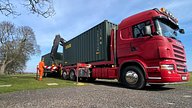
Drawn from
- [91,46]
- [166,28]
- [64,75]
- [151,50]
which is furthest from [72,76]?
[166,28]

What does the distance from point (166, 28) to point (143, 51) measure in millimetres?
1488

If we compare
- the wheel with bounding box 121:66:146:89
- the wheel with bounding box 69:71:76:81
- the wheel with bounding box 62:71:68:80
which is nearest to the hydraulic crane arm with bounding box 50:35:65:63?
the wheel with bounding box 62:71:68:80

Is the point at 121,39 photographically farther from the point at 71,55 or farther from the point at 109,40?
the point at 71,55

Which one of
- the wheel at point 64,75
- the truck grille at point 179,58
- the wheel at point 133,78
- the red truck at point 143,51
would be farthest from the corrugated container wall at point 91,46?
the truck grille at point 179,58

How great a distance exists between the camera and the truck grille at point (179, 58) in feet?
29.4

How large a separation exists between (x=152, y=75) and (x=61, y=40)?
512 inches

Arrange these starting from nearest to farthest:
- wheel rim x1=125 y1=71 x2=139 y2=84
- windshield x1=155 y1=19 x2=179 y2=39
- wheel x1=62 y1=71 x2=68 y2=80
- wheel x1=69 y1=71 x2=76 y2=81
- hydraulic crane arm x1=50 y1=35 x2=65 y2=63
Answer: windshield x1=155 y1=19 x2=179 y2=39, wheel rim x1=125 y1=71 x2=139 y2=84, wheel x1=69 y1=71 x2=76 y2=81, wheel x1=62 y1=71 x2=68 y2=80, hydraulic crane arm x1=50 y1=35 x2=65 y2=63

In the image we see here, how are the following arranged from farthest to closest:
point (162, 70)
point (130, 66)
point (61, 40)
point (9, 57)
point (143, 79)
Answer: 1. point (9, 57)
2. point (61, 40)
3. point (130, 66)
4. point (143, 79)
5. point (162, 70)

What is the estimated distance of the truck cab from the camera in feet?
27.9

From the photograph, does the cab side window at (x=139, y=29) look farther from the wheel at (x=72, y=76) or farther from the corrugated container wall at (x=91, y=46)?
the wheel at (x=72, y=76)

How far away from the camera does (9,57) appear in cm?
4247

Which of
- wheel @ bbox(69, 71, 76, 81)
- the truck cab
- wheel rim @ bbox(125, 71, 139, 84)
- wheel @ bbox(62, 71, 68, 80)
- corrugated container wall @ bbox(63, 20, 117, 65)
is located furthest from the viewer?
wheel @ bbox(62, 71, 68, 80)

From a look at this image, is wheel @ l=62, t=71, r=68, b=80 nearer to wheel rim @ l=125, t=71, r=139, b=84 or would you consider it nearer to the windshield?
wheel rim @ l=125, t=71, r=139, b=84

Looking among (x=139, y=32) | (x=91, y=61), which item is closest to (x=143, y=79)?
(x=139, y=32)
